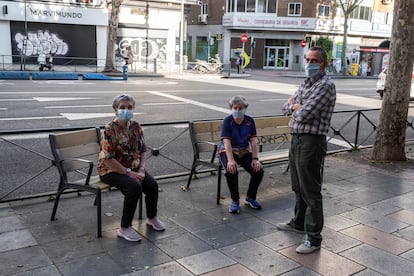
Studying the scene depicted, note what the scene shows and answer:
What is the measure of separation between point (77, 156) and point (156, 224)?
46.8 inches

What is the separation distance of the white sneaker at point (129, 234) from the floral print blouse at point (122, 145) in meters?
0.61

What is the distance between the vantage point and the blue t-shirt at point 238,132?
17.2 feet

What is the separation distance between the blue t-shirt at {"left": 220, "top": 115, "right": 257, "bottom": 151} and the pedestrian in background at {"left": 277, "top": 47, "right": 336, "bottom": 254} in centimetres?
109

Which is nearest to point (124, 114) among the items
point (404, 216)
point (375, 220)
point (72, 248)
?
point (72, 248)

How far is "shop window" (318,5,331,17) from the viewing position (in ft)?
149

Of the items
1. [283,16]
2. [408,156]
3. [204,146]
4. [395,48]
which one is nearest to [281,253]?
→ [204,146]

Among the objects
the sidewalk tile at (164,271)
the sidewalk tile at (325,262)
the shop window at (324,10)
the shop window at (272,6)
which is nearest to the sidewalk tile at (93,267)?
the sidewalk tile at (164,271)

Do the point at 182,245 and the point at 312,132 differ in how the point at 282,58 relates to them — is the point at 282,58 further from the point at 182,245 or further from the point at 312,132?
the point at 182,245

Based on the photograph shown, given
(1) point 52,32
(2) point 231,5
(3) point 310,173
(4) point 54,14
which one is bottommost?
(3) point 310,173

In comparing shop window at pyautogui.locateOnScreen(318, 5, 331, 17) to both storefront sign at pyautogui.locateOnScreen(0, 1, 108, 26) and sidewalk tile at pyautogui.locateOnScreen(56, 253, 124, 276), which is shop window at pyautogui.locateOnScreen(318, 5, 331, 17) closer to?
storefront sign at pyautogui.locateOnScreen(0, 1, 108, 26)

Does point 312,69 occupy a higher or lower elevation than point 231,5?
lower

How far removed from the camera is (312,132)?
398cm

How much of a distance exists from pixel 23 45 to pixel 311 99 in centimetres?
2980

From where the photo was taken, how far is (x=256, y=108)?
14.8m
